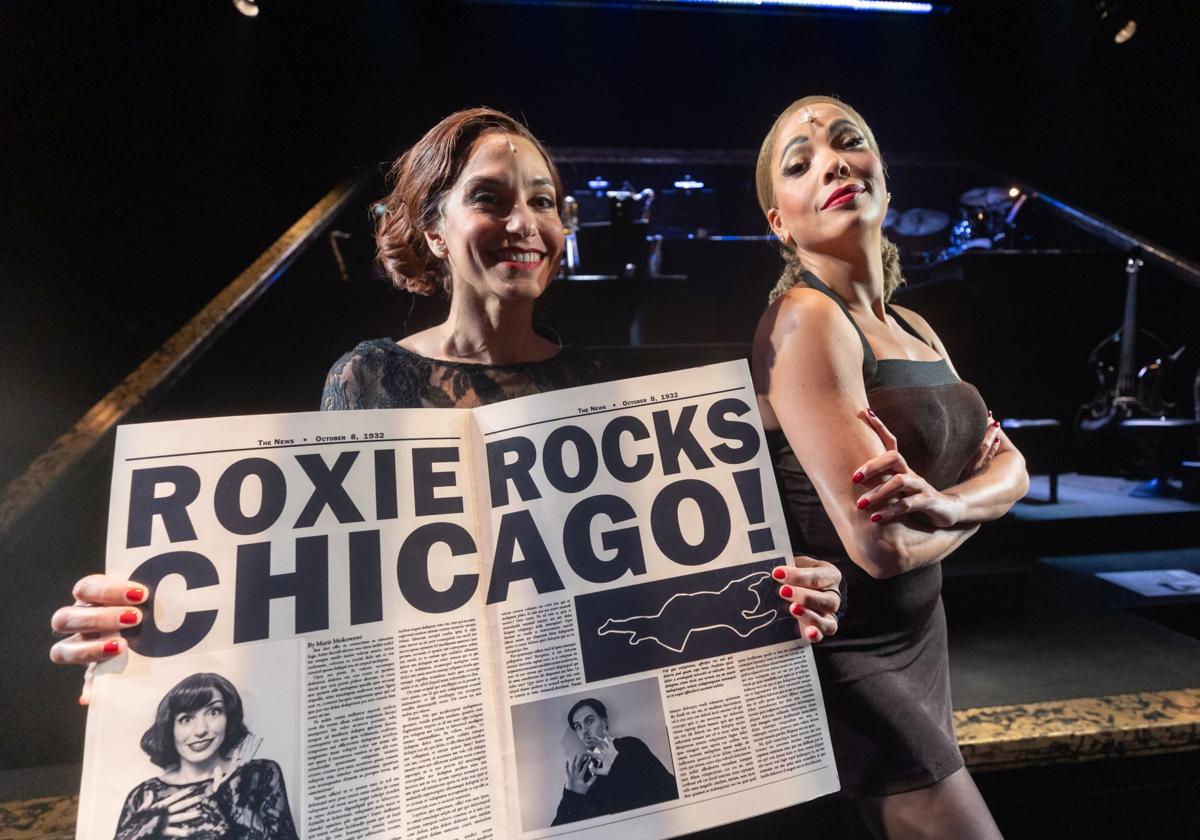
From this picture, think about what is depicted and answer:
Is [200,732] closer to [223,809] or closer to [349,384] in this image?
[223,809]

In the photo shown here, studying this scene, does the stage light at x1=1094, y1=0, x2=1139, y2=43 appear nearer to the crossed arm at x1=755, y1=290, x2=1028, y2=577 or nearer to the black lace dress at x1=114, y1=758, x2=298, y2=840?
the crossed arm at x1=755, y1=290, x2=1028, y2=577

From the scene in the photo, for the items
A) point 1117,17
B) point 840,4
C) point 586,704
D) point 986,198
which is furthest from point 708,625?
point 1117,17

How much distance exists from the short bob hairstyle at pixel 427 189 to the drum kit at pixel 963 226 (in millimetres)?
2126

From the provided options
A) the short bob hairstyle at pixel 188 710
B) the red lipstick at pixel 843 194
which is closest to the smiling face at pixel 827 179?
the red lipstick at pixel 843 194

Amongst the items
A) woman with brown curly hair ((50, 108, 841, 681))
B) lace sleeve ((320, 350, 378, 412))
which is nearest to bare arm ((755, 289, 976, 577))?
woman with brown curly hair ((50, 108, 841, 681))

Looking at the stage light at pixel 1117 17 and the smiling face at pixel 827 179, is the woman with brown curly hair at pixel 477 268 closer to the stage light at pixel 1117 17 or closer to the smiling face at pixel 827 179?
Answer: the smiling face at pixel 827 179

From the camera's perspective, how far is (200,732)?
484 millimetres

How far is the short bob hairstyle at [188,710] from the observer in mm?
477

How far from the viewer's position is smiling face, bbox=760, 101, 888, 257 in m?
0.66

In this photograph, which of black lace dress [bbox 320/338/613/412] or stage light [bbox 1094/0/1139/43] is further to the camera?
stage light [bbox 1094/0/1139/43]

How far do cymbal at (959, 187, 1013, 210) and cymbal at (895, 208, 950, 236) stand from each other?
10 centimetres

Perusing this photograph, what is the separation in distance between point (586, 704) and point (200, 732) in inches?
14.2

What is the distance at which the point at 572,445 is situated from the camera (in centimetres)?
60

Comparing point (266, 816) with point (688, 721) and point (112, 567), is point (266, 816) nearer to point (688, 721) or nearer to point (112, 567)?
point (112, 567)
